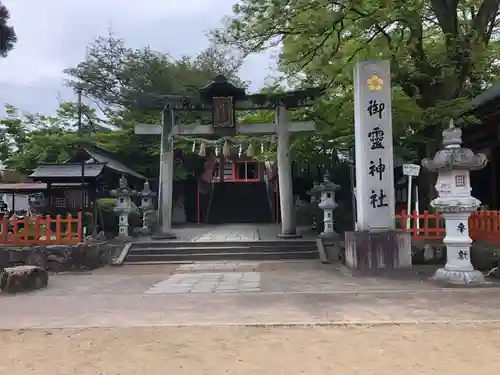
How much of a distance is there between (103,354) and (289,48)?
1115 centimetres

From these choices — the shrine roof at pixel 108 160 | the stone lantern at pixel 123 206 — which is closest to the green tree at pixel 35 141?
the shrine roof at pixel 108 160

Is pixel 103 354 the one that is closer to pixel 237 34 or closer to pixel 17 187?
pixel 237 34

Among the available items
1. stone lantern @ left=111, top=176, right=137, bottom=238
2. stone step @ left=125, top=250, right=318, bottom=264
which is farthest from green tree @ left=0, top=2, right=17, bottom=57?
stone lantern @ left=111, top=176, right=137, bottom=238

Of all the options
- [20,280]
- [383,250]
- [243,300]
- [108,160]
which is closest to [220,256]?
[383,250]

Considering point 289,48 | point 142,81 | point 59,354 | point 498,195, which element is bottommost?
point 59,354

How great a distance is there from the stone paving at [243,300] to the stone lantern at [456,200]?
66 cm

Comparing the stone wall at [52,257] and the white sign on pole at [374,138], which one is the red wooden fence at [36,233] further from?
the white sign on pole at [374,138]

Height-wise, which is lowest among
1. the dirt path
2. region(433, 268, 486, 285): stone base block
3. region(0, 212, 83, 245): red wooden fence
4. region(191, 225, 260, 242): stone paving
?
the dirt path

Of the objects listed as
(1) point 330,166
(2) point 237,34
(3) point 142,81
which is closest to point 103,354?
(2) point 237,34

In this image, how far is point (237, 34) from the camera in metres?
13.3

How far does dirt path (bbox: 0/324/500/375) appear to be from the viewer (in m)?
4.52

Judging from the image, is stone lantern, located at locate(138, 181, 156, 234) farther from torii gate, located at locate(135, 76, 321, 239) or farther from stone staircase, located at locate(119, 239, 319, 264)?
stone staircase, located at locate(119, 239, 319, 264)

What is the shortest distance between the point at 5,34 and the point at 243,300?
6.13m

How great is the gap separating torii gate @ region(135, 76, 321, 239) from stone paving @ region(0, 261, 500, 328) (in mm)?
4821
